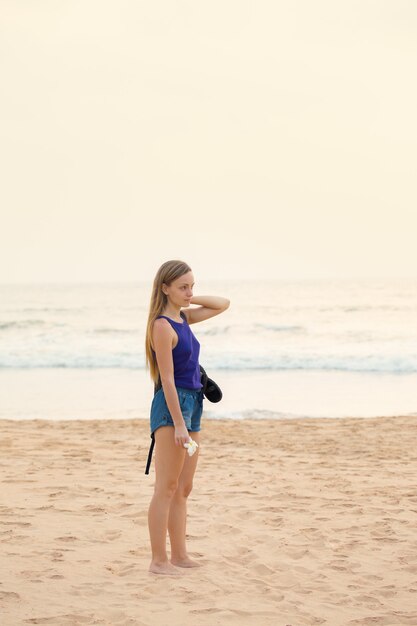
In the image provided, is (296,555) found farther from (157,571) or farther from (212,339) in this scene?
(212,339)

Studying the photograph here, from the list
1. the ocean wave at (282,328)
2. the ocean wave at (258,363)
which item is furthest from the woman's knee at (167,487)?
the ocean wave at (282,328)

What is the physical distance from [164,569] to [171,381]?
1184mm

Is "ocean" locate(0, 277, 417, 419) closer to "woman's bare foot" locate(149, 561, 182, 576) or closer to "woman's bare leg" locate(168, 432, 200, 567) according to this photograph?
"woman's bare leg" locate(168, 432, 200, 567)

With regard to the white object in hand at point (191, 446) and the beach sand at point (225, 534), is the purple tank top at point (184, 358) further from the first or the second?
the beach sand at point (225, 534)

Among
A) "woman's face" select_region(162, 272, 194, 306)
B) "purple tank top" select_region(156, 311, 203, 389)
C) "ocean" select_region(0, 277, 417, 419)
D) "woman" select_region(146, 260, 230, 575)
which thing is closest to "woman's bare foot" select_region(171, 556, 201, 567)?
"woman" select_region(146, 260, 230, 575)

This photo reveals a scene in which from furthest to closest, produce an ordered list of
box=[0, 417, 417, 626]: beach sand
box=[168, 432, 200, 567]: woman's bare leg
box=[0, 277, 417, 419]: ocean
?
box=[0, 277, 417, 419]: ocean, box=[168, 432, 200, 567]: woman's bare leg, box=[0, 417, 417, 626]: beach sand

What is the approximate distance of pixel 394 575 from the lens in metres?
4.81

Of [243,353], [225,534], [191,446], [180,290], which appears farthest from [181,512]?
[243,353]

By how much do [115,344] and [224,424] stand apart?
20.1 m

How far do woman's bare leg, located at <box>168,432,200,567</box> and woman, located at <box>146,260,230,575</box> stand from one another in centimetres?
1

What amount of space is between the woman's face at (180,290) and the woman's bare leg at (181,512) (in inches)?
30.7

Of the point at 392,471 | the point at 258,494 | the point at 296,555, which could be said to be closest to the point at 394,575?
the point at 296,555

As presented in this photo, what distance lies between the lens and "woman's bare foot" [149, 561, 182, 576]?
4.71 meters

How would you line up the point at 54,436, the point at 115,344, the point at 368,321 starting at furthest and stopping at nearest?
the point at 368,321 < the point at 115,344 < the point at 54,436
